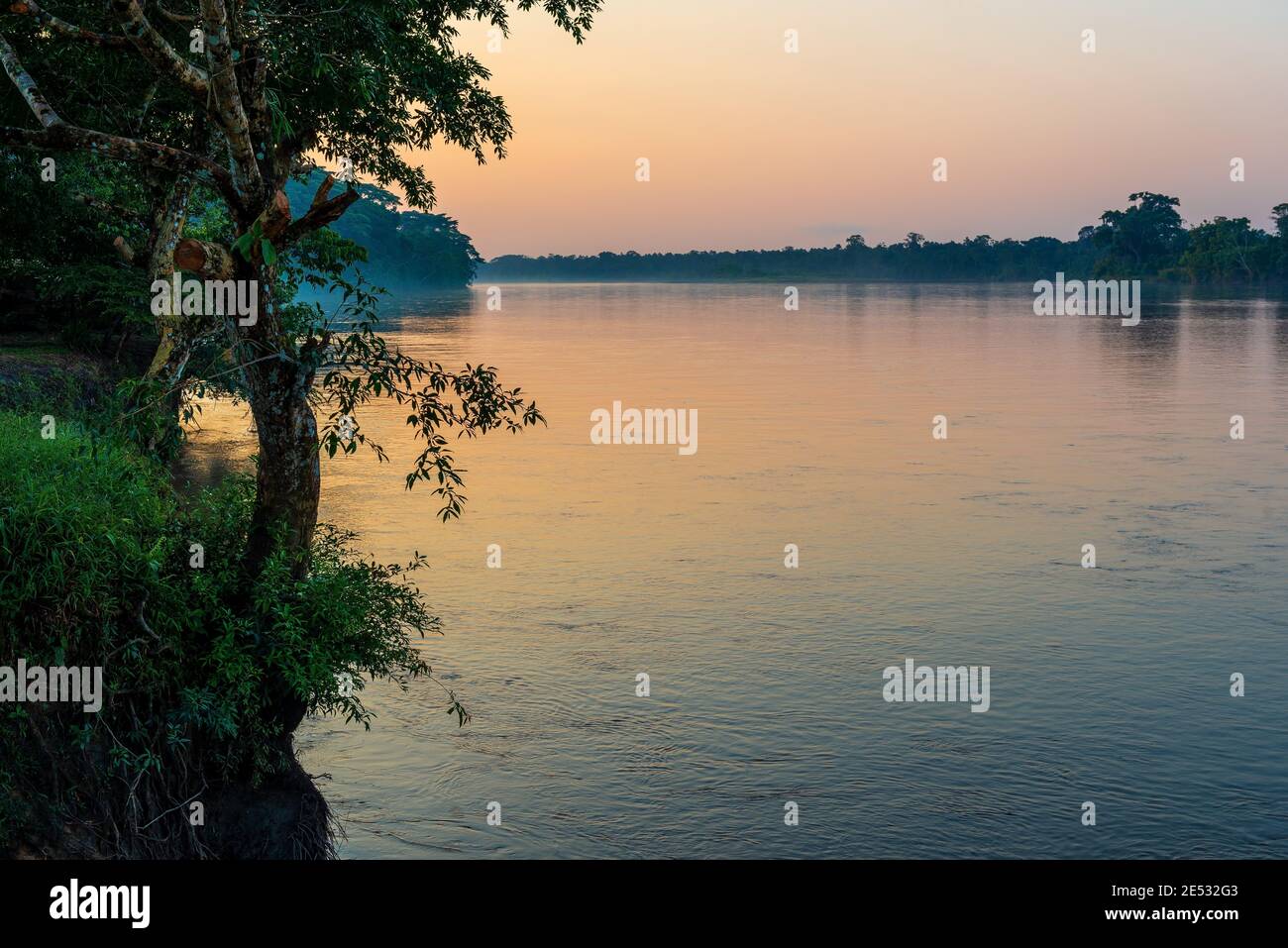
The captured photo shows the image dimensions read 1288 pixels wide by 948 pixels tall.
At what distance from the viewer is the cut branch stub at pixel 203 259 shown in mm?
9391

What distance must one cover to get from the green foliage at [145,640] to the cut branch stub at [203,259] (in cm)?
202

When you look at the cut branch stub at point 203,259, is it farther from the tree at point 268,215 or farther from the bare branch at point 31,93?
the bare branch at point 31,93

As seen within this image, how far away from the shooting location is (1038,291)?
154625 millimetres

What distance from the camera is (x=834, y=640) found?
1572 centimetres

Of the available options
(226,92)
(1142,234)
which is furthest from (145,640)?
(1142,234)

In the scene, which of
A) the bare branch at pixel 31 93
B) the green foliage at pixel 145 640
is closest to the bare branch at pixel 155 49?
the bare branch at pixel 31 93

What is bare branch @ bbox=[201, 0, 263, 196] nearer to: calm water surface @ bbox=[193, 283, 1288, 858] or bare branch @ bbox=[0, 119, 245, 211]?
bare branch @ bbox=[0, 119, 245, 211]

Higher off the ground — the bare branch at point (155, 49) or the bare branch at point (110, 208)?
the bare branch at point (110, 208)

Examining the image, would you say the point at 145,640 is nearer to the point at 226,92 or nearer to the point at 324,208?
the point at 324,208

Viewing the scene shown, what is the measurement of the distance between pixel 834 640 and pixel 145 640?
851 cm

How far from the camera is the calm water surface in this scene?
36.8 ft
